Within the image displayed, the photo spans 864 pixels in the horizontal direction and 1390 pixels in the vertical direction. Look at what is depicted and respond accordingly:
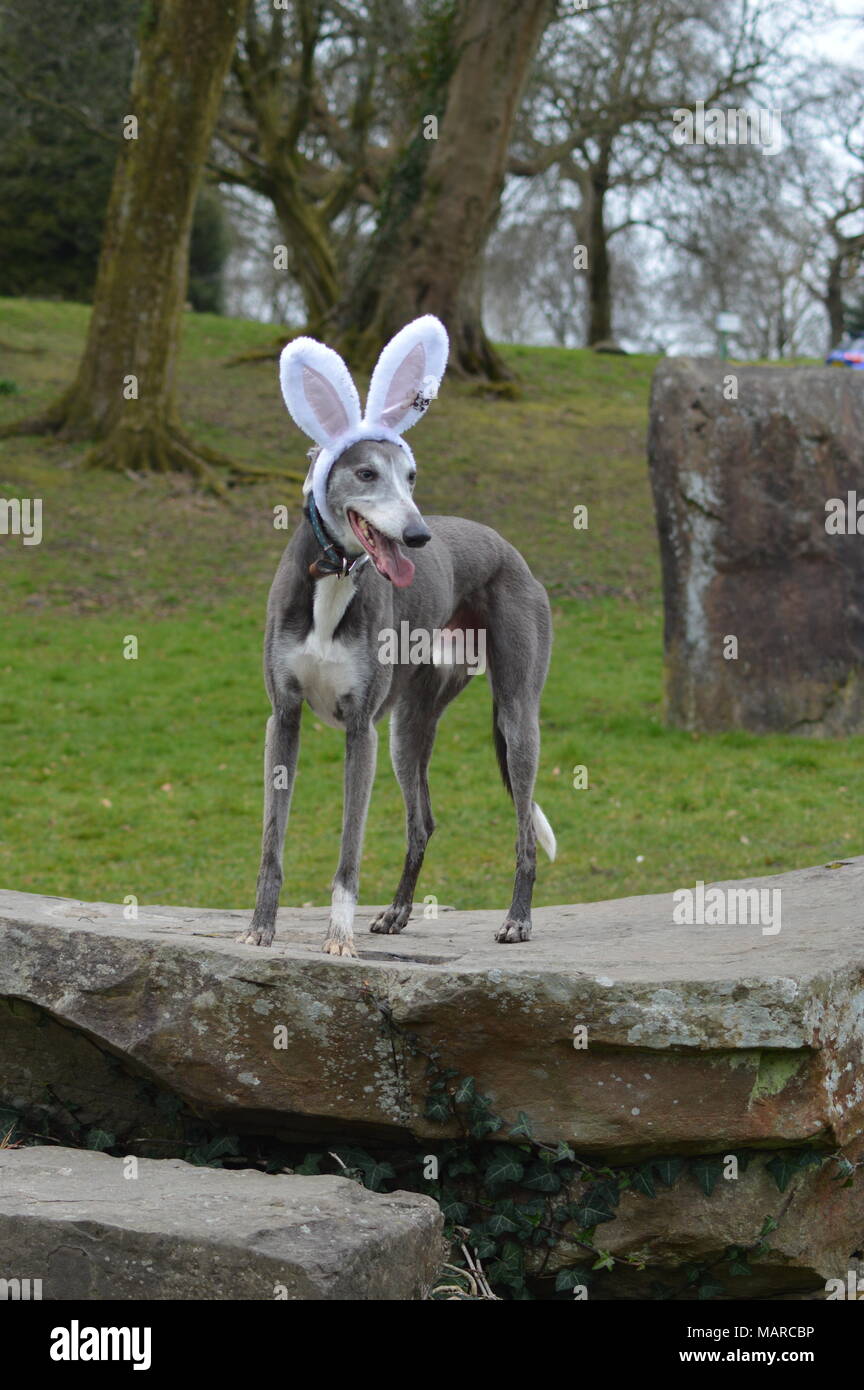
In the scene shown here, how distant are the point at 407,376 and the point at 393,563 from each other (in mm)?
825

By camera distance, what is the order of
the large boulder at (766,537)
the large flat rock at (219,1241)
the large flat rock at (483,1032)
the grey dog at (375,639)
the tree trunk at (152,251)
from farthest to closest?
the tree trunk at (152,251) → the large boulder at (766,537) → the grey dog at (375,639) → the large flat rock at (483,1032) → the large flat rock at (219,1241)

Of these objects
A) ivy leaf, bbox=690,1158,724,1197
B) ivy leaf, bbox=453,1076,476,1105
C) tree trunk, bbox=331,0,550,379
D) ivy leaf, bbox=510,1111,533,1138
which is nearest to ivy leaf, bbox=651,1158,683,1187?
ivy leaf, bbox=690,1158,724,1197

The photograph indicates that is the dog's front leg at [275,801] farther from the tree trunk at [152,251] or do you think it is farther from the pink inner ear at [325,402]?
the tree trunk at [152,251]

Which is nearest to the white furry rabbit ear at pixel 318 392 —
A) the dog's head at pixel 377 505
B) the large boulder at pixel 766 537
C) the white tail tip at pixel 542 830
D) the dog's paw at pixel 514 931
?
the dog's head at pixel 377 505

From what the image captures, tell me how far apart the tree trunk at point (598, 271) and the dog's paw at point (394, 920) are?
92.7ft

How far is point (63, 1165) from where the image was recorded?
501cm

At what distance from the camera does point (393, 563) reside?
5.25 metres

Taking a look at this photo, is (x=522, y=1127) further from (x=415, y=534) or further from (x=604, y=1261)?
(x=415, y=534)

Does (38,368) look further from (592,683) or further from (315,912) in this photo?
(315,912)

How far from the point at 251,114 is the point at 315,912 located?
958 inches

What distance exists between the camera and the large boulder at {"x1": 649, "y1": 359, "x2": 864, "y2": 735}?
1286cm

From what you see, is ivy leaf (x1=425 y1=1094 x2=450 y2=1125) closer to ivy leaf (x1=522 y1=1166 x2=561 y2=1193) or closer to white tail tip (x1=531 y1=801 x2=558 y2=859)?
ivy leaf (x1=522 y1=1166 x2=561 y2=1193)

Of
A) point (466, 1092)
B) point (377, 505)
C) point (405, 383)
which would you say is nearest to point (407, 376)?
point (405, 383)

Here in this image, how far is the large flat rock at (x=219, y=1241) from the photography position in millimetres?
4219
